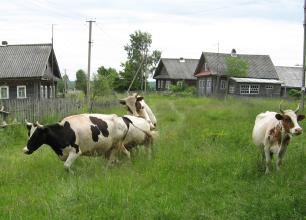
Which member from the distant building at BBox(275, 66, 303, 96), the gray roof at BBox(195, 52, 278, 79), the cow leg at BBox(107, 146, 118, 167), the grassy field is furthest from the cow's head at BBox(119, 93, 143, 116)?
the distant building at BBox(275, 66, 303, 96)

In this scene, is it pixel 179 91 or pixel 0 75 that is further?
pixel 179 91

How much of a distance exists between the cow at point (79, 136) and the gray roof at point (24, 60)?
25.4 m

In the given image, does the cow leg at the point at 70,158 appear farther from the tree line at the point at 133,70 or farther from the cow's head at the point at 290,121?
the tree line at the point at 133,70

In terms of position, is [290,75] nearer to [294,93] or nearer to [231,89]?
[294,93]

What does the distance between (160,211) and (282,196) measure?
204 cm

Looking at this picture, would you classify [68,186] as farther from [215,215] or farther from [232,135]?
[232,135]

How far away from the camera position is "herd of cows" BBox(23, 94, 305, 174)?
902cm

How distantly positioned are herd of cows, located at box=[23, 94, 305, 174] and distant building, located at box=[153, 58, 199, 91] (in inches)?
2198

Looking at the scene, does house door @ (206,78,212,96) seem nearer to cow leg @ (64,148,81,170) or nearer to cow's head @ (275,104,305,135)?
cow's head @ (275,104,305,135)

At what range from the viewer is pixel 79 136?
922 cm

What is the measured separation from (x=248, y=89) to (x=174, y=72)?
16174 mm

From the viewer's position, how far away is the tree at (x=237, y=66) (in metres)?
51.5

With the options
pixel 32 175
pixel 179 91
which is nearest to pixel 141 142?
pixel 32 175

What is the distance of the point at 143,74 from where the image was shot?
71.9m
